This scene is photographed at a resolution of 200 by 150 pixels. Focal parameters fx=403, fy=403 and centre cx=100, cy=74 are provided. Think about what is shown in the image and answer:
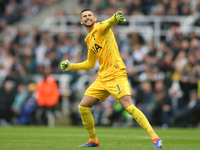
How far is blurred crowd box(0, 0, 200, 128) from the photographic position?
15.0 m

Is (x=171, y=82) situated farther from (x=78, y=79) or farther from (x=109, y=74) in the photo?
(x=109, y=74)

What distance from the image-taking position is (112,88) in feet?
24.1

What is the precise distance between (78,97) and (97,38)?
9.26 m

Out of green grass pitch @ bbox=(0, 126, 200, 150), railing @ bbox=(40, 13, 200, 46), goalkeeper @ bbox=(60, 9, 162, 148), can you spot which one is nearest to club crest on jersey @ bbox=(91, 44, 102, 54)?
goalkeeper @ bbox=(60, 9, 162, 148)

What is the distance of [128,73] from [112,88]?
889cm

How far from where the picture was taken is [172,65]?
1571 cm

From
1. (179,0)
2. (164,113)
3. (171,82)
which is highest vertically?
(179,0)

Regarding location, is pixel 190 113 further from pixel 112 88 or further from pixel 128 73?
pixel 112 88

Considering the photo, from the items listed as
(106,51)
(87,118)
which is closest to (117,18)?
(106,51)

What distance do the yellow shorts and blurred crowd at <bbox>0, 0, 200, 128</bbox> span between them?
7522mm

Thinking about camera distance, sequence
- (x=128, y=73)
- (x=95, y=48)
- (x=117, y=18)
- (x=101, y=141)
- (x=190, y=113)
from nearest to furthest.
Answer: (x=117, y=18) < (x=95, y=48) < (x=101, y=141) < (x=190, y=113) < (x=128, y=73)

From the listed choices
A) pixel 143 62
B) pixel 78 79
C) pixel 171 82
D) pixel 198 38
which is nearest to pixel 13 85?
pixel 78 79

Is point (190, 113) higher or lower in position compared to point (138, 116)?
lower

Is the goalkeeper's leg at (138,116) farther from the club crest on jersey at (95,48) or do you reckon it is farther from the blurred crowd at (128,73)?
the blurred crowd at (128,73)
